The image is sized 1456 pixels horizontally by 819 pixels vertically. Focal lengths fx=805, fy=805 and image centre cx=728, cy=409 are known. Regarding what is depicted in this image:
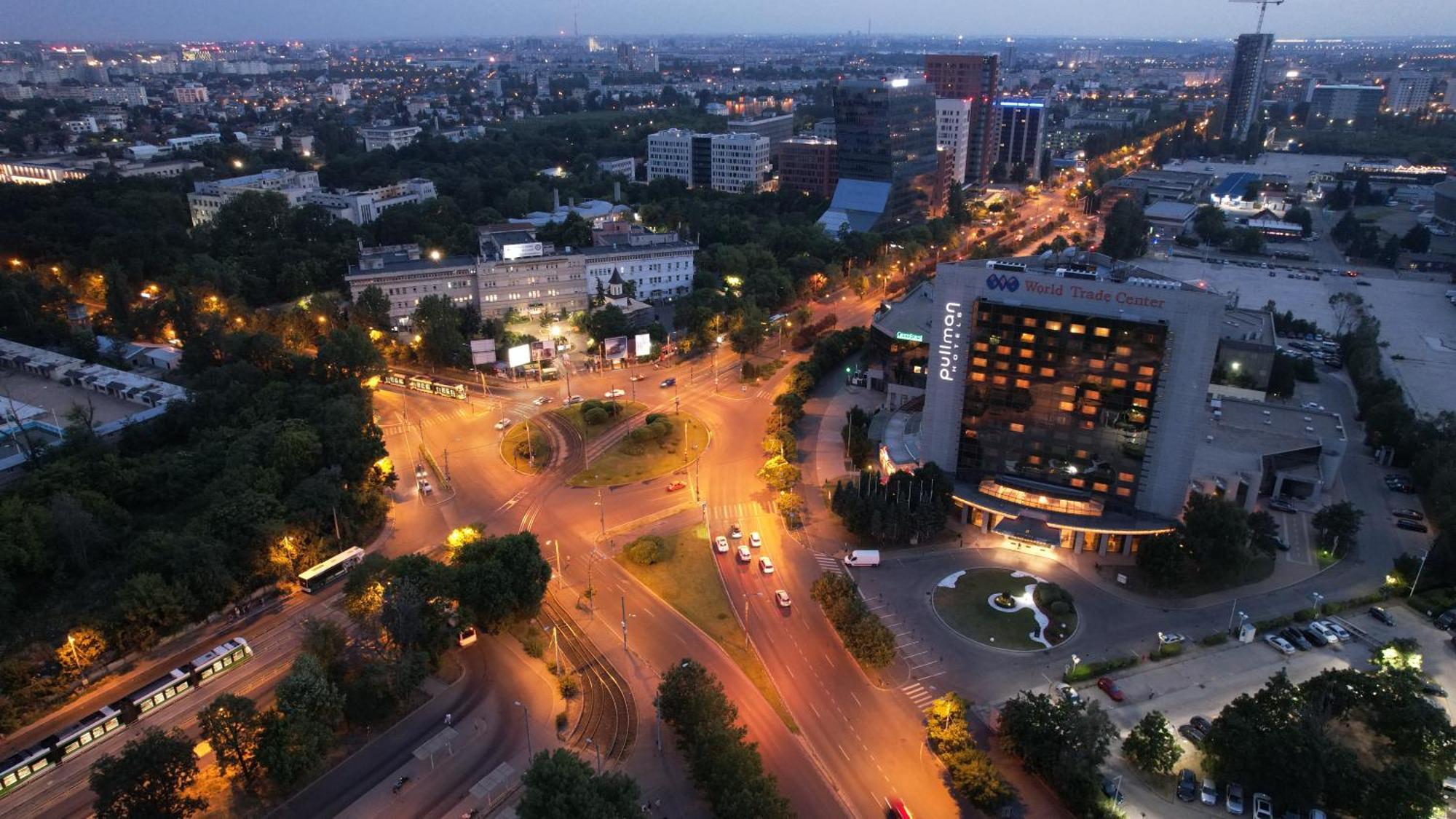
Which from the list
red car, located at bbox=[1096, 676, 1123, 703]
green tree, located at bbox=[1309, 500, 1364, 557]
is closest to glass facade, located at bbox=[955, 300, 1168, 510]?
green tree, located at bbox=[1309, 500, 1364, 557]

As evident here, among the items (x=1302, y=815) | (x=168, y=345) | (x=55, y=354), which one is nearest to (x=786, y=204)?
(x=168, y=345)

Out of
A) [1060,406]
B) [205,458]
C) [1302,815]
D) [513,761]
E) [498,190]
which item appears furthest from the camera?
[498,190]

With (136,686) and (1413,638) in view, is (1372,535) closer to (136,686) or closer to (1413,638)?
(1413,638)

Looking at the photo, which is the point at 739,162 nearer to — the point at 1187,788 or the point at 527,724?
the point at 527,724

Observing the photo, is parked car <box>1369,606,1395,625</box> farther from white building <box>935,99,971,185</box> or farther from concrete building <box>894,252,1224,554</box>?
white building <box>935,99,971,185</box>

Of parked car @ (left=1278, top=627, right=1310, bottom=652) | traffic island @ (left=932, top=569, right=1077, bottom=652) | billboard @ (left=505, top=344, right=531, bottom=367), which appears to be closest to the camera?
parked car @ (left=1278, top=627, right=1310, bottom=652)

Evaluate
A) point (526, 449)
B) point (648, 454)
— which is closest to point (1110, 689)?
point (648, 454)

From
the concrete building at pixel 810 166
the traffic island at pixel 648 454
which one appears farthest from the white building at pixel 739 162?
the traffic island at pixel 648 454
